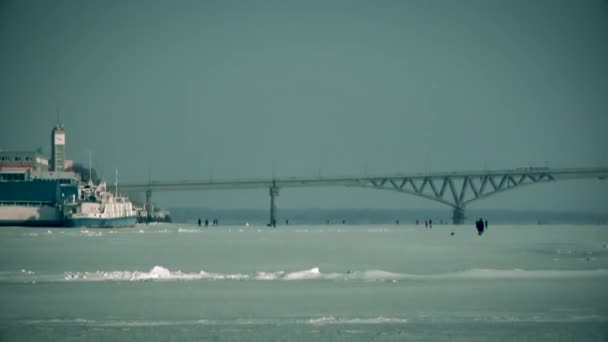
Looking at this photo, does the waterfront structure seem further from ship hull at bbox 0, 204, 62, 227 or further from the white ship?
the white ship

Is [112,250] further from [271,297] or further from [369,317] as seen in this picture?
[369,317]

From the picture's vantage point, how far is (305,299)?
25828 mm

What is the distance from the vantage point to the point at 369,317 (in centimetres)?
2245

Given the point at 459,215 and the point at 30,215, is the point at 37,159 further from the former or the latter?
the point at 459,215

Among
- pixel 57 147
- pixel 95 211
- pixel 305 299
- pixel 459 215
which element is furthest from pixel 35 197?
pixel 305 299

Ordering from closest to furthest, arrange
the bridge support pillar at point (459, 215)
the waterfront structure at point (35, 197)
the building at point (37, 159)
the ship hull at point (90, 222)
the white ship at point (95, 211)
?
the ship hull at point (90, 222) → the white ship at point (95, 211) → the waterfront structure at point (35, 197) → the bridge support pillar at point (459, 215) → the building at point (37, 159)

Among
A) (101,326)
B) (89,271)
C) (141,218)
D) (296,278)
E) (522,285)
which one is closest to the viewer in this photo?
(101,326)

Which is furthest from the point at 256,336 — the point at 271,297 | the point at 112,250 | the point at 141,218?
the point at 141,218

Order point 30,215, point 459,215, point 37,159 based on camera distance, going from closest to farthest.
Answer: point 30,215 < point 459,215 < point 37,159

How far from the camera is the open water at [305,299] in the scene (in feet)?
66.9

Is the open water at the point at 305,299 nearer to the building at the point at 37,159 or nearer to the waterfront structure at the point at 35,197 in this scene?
the waterfront structure at the point at 35,197

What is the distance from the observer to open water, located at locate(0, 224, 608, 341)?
20406mm

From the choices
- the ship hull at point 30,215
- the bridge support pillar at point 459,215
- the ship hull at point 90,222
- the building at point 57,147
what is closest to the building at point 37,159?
the building at point 57,147

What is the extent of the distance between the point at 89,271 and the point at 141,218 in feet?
433
